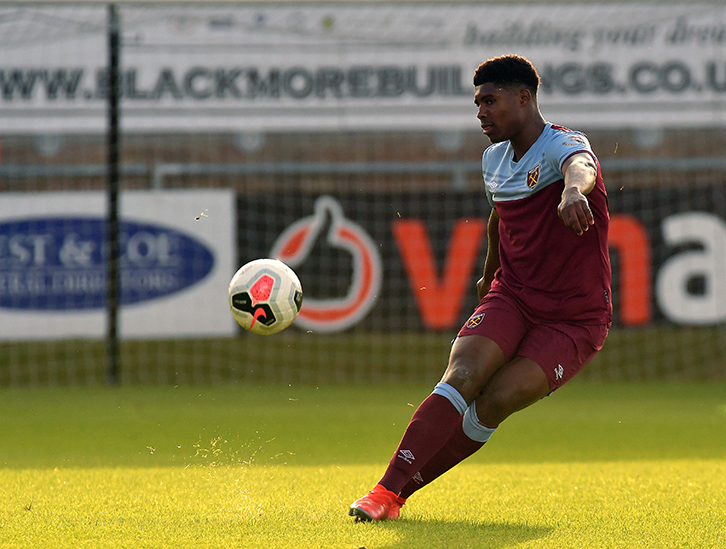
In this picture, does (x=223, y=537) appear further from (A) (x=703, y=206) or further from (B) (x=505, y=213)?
(A) (x=703, y=206)

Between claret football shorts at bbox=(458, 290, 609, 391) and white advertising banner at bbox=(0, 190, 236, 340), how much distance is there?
21.0ft

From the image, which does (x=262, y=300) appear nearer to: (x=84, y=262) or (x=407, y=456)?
(x=407, y=456)

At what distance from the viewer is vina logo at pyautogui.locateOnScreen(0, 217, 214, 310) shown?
984cm

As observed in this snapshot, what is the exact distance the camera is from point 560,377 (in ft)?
12.0

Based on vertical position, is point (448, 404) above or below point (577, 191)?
below

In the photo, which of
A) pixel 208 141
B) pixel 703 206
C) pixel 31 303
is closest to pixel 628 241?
pixel 703 206

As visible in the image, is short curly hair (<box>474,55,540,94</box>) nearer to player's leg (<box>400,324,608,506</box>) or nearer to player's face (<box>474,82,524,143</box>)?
player's face (<box>474,82,524,143</box>)

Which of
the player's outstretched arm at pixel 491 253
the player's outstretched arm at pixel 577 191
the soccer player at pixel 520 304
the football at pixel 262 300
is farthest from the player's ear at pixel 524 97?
the football at pixel 262 300

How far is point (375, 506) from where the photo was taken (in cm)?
344

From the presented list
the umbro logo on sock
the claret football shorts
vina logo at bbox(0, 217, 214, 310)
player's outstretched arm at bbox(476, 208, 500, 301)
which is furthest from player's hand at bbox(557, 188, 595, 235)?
vina logo at bbox(0, 217, 214, 310)

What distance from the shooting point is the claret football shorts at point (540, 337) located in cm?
366

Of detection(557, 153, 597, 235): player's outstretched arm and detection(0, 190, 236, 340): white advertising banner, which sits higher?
detection(557, 153, 597, 235): player's outstretched arm

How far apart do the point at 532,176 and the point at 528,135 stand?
18 cm

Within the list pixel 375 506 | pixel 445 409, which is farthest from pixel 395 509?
pixel 445 409
